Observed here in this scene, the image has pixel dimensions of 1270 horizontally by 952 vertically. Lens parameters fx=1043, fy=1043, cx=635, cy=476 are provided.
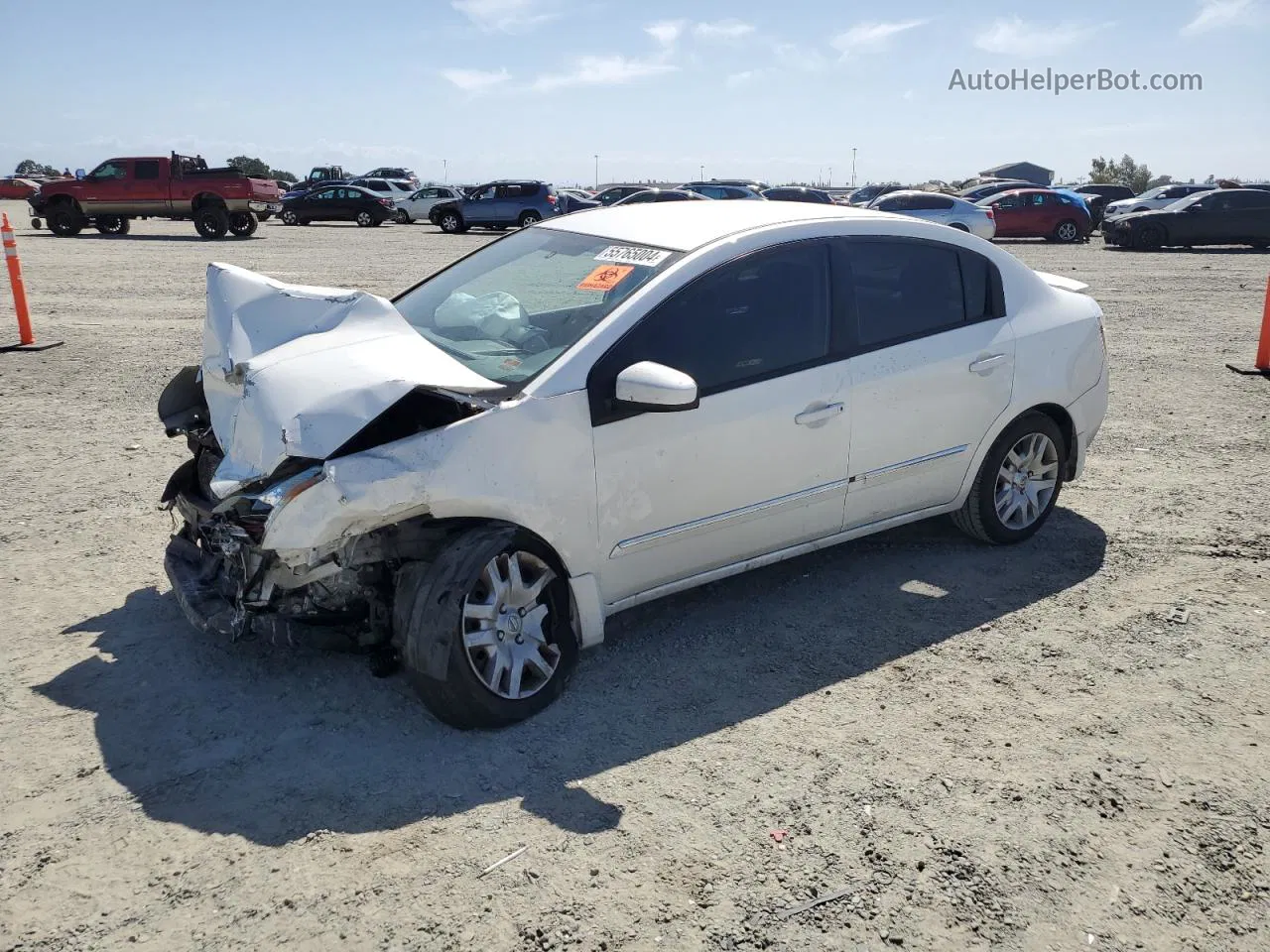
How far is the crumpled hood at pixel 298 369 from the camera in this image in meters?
3.42

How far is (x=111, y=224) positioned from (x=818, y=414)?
29176 mm

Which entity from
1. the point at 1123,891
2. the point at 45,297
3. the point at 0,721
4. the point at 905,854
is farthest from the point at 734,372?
the point at 45,297

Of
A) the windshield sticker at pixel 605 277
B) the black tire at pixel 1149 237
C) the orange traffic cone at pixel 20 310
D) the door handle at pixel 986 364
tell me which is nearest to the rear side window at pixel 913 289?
the door handle at pixel 986 364

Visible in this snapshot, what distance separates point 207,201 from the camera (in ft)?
89.6

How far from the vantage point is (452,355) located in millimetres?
4156

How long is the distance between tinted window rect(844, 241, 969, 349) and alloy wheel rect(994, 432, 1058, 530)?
2.64 ft

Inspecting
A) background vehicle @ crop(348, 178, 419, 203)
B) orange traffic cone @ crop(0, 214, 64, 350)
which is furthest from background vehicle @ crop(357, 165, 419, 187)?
orange traffic cone @ crop(0, 214, 64, 350)

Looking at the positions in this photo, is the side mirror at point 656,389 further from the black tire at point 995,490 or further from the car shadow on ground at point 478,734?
the black tire at point 995,490

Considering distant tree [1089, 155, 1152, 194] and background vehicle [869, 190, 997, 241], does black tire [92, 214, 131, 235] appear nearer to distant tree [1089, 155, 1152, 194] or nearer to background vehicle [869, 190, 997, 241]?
background vehicle [869, 190, 997, 241]

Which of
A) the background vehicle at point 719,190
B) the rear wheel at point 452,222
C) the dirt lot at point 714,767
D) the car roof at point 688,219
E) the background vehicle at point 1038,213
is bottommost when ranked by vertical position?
the dirt lot at point 714,767

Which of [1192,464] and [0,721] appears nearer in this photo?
[0,721]

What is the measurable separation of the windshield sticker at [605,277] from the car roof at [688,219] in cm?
20

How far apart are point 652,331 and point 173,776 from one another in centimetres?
227

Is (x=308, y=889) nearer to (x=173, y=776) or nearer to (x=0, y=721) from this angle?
(x=173, y=776)
